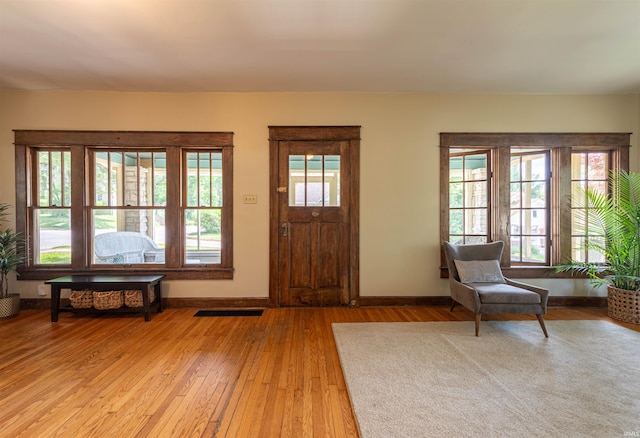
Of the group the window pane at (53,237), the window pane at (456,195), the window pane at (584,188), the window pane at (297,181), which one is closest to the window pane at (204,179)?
the window pane at (297,181)

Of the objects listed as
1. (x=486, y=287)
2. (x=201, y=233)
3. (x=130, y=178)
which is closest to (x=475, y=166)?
(x=486, y=287)

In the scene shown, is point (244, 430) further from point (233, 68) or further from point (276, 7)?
point (233, 68)

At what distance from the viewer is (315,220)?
3916 mm

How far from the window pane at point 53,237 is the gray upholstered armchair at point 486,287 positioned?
4.91 m

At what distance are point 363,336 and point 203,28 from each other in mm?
3178

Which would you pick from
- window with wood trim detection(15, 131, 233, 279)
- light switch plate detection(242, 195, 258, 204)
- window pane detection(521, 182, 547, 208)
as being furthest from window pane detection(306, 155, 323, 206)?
window pane detection(521, 182, 547, 208)

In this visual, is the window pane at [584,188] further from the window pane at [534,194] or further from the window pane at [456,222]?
the window pane at [456,222]

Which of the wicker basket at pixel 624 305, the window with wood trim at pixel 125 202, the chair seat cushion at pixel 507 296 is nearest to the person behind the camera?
the chair seat cushion at pixel 507 296

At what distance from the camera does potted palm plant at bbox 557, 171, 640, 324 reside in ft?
10.9

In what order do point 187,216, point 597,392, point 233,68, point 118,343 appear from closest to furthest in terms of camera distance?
point 597,392 → point 118,343 → point 233,68 → point 187,216

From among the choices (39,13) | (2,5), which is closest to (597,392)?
(39,13)

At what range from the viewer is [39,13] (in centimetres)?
233

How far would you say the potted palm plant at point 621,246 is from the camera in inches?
131

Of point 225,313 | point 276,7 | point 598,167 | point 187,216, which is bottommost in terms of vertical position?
point 225,313
